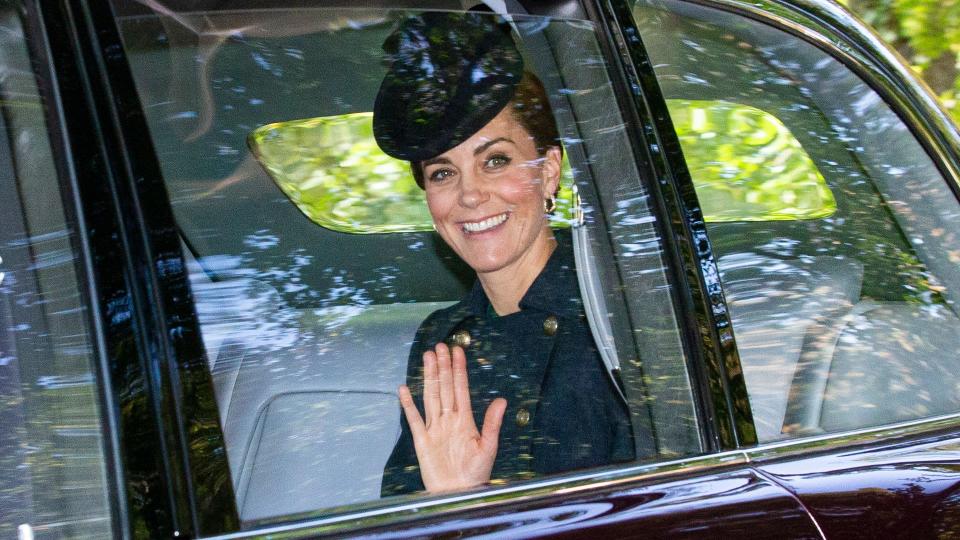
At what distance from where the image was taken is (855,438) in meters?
1.67

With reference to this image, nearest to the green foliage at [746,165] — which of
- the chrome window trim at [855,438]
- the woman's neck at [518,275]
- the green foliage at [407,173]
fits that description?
the green foliage at [407,173]

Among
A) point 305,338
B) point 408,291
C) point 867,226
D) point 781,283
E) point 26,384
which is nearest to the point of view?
point 26,384

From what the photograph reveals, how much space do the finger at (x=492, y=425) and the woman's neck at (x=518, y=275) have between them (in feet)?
0.60

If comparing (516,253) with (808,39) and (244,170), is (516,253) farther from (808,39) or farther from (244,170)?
(808,39)

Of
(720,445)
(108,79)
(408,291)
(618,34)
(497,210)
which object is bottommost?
(720,445)

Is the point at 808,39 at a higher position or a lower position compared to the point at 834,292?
higher

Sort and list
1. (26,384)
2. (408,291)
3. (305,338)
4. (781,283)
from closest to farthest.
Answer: (26,384) → (305,338) → (408,291) → (781,283)

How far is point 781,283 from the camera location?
1760 millimetres

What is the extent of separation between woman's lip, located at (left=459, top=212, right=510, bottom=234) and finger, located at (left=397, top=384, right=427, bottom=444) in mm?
276

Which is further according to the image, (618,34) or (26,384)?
(618,34)

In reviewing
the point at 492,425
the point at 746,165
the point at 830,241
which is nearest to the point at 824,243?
the point at 830,241

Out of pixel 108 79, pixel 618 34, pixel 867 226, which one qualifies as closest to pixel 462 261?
pixel 618 34

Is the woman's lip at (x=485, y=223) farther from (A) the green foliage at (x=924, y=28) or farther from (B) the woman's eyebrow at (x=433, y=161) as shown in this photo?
(A) the green foliage at (x=924, y=28)

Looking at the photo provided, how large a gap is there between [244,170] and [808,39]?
97 centimetres
